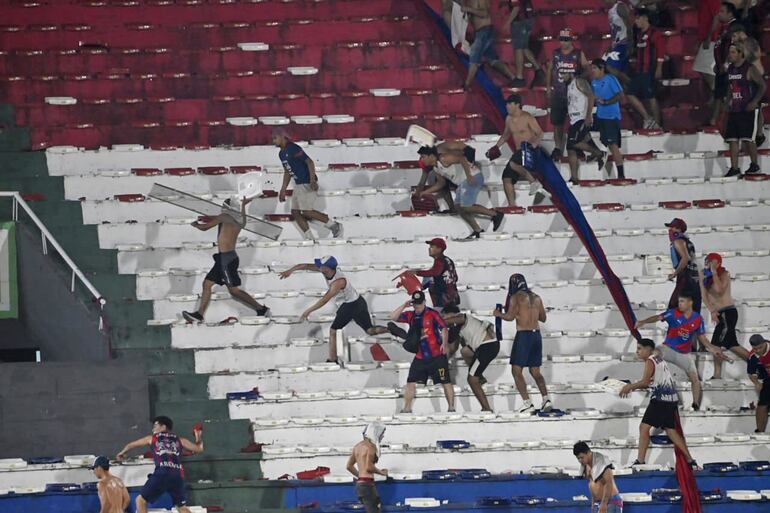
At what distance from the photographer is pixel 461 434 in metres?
19.2

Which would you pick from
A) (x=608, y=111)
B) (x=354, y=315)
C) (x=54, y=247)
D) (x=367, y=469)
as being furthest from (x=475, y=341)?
(x=54, y=247)

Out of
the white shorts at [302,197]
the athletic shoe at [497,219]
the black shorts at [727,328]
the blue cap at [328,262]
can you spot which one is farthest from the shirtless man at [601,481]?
the white shorts at [302,197]

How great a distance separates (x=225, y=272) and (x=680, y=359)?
5.15 m

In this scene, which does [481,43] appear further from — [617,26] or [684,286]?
[684,286]

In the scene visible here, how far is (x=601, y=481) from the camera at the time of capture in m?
17.4

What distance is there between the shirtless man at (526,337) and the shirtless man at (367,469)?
2138 mm

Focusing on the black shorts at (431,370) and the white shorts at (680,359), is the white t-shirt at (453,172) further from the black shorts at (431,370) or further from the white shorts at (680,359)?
the white shorts at (680,359)

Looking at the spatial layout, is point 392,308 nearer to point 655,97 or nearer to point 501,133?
point 501,133

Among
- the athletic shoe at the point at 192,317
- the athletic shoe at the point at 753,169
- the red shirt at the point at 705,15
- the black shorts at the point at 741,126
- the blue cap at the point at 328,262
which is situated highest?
the red shirt at the point at 705,15

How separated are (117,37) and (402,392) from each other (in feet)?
26.3

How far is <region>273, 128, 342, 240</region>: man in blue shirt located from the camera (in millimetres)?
21812

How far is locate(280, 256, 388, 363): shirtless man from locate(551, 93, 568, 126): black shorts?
4.16m

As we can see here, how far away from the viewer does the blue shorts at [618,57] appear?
78.3 feet

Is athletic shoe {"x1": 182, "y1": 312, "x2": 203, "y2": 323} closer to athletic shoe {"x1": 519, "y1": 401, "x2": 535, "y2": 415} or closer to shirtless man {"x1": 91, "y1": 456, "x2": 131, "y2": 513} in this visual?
Answer: shirtless man {"x1": 91, "y1": 456, "x2": 131, "y2": 513}
